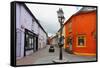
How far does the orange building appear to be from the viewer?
116 inches

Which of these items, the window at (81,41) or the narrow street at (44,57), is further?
the window at (81,41)

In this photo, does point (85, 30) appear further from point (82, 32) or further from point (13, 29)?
point (13, 29)

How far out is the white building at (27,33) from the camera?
8.54 feet

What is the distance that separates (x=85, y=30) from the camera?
3.02 metres

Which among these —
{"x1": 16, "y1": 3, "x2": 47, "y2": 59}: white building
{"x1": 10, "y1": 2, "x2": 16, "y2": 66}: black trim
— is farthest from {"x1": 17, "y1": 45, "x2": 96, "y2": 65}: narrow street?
{"x1": 10, "y1": 2, "x2": 16, "y2": 66}: black trim

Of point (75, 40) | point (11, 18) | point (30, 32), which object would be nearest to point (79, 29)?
point (75, 40)

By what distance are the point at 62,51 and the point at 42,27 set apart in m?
0.39

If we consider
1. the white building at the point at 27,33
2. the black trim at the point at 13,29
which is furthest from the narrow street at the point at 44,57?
the black trim at the point at 13,29

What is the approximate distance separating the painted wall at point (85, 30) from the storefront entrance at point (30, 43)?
1.38ft

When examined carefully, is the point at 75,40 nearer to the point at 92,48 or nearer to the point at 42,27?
the point at 92,48

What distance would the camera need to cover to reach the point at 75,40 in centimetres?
299

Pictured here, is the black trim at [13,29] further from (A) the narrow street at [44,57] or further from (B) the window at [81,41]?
(B) the window at [81,41]

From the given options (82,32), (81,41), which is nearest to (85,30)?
(82,32)

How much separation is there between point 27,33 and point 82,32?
2.43 ft
